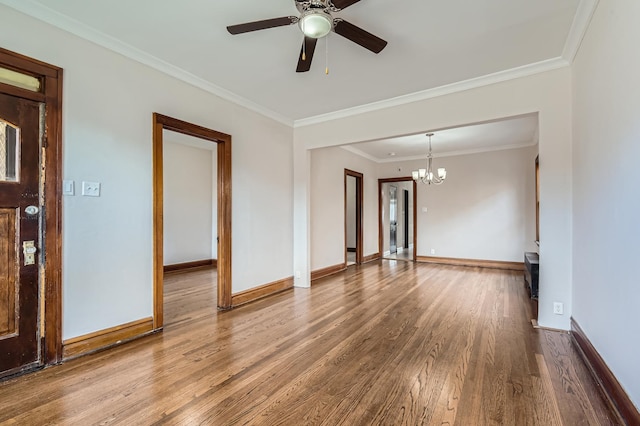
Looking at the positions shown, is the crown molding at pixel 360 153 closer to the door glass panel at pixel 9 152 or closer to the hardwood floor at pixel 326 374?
the hardwood floor at pixel 326 374

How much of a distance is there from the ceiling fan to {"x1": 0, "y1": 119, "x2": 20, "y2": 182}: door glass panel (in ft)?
5.59

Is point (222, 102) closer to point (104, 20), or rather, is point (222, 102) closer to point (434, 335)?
point (104, 20)

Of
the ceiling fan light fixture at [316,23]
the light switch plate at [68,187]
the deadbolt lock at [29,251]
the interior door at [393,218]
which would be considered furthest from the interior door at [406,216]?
the deadbolt lock at [29,251]

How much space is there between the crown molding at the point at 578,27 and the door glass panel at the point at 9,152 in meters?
4.12

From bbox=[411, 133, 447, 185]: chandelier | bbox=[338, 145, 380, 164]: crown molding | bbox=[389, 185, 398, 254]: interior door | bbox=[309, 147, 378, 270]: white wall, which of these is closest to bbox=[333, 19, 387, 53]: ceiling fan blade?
bbox=[309, 147, 378, 270]: white wall

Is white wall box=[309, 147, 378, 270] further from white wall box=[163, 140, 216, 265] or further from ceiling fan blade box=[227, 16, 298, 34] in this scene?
ceiling fan blade box=[227, 16, 298, 34]

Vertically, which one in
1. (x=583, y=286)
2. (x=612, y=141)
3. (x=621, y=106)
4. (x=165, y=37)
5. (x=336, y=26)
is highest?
(x=165, y=37)

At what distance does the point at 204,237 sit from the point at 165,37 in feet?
14.9

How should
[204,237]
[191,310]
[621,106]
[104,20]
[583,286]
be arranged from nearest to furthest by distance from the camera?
[621,106] < [104,20] < [583,286] < [191,310] < [204,237]

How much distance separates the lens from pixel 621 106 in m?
1.67

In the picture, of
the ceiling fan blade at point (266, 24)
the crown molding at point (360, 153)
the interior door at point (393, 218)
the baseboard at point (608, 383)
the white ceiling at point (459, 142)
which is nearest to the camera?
the baseboard at point (608, 383)

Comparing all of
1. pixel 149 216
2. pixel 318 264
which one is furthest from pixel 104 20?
pixel 318 264

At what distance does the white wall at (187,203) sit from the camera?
18.9 ft

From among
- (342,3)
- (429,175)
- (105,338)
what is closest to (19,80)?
(105,338)
